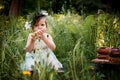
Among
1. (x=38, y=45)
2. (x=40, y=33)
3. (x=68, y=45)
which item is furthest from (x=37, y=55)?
(x=68, y=45)

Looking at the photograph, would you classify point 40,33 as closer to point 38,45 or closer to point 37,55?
point 38,45

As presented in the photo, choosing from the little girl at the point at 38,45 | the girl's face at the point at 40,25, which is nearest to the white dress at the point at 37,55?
the little girl at the point at 38,45

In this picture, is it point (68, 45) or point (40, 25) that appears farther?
point (68, 45)

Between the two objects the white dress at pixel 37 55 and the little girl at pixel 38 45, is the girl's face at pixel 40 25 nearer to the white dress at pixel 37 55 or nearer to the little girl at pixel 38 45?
the little girl at pixel 38 45

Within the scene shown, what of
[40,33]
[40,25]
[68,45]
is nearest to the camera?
[40,33]

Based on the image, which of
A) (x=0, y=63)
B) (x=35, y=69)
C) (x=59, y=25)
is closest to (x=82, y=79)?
(x=35, y=69)

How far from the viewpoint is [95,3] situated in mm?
10656

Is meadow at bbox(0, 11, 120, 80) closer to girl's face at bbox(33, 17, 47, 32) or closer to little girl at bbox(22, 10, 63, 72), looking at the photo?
little girl at bbox(22, 10, 63, 72)

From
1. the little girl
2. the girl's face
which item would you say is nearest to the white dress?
the little girl

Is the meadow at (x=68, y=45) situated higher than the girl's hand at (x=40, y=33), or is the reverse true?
the girl's hand at (x=40, y=33)

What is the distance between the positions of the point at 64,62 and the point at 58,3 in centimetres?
989

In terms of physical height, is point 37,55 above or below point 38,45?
below

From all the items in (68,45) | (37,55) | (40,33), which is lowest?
(68,45)

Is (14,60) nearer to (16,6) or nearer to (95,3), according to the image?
(95,3)
